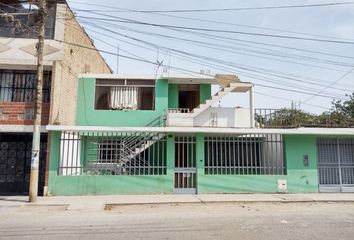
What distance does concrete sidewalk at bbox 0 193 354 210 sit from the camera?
12.0 metres

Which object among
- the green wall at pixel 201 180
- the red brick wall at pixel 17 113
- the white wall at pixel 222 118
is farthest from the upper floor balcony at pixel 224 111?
the red brick wall at pixel 17 113

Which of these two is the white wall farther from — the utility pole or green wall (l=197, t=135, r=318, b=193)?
the utility pole

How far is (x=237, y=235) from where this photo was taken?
736 cm

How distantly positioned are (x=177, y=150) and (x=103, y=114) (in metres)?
4.46

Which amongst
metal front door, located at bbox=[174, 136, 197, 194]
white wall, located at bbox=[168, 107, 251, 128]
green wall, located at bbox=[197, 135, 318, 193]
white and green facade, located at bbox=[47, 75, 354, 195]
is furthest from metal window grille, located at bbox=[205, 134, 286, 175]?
white wall, located at bbox=[168, 107, 251, 128]

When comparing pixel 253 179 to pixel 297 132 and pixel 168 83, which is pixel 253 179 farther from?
pixel 168 83

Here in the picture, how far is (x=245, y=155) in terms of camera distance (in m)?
16.0

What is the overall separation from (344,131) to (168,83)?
8.99 metres

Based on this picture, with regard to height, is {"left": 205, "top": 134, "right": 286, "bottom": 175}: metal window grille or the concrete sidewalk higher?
{"left": 205, "top": 134, "right": 286, "bottom": 175}: metal window grille

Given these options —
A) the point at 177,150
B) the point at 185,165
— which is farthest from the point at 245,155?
→ the point at 177,150

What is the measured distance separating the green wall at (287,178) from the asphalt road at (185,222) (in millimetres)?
2797

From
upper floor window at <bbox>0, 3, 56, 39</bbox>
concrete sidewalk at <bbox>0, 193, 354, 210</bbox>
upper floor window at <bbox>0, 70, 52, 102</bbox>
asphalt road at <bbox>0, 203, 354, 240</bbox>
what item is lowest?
asphalt road at <bbox>0, 203, 354, 240</bbox>

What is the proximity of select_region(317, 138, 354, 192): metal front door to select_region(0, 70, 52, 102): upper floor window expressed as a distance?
1307 centimetres

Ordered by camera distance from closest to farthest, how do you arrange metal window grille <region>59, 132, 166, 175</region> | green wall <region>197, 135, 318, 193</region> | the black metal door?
1. metal window grille <region>59, 132, 166, 175</region>
2. green wall <region>197, 135, 318, 193</region>
3. the black metal door
